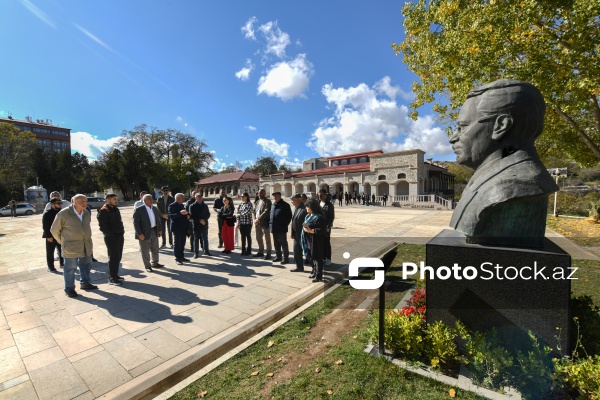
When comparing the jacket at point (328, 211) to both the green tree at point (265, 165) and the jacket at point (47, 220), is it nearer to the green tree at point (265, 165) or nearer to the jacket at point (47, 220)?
the jacket at point (47, 220)

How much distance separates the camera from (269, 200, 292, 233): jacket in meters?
6.78

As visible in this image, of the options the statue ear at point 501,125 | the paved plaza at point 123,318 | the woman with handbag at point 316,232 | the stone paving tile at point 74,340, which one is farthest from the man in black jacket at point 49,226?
the statue ear at point 501,125

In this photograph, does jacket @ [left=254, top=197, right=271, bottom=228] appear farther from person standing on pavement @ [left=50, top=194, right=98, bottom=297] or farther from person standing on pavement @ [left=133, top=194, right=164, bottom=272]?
person standing on pavement @ [left=50, top=194, right=98, bottom=297]

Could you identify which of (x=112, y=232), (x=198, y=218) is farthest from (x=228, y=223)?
(x=112, y=232)

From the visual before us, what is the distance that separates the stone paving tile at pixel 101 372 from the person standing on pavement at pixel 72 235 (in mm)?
2644

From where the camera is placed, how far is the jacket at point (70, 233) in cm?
500

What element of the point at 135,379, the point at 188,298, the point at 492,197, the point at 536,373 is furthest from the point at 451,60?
the point at 135,379

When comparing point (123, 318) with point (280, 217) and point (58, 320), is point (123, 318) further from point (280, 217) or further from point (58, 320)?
point (280, 217)

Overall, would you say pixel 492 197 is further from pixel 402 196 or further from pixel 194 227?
pixel 402 196

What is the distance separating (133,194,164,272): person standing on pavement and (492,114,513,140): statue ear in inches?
271

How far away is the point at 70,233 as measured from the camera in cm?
504

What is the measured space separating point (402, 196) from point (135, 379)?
33.0 m

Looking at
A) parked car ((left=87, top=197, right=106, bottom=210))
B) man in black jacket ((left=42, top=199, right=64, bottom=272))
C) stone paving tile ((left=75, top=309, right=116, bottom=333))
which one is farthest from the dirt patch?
parked car ((left=87, top=197, right=106, bottom=210))

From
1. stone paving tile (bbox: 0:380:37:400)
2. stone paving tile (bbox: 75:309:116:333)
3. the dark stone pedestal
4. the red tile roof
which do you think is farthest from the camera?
the red tile roof
